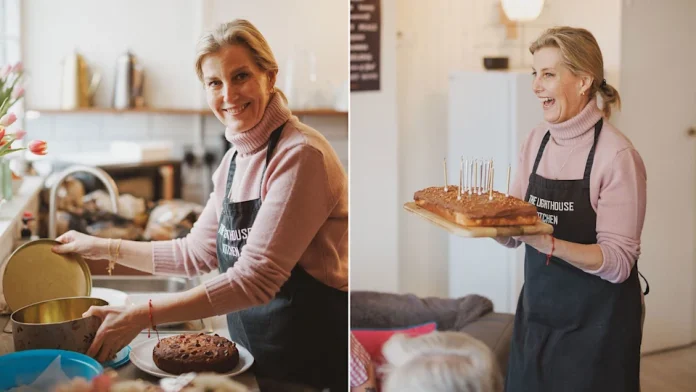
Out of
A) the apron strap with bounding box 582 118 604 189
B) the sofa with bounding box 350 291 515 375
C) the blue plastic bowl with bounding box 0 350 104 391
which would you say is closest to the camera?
the blue plastic bowl with bounding box 0 350 104 391

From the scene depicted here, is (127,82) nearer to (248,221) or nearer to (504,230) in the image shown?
(248,221)

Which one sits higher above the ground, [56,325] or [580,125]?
[580,125]

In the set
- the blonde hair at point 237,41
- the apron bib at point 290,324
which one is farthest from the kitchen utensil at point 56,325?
the blonde hair at point 237,41

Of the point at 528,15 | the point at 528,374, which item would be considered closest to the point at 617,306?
the point at 528,374

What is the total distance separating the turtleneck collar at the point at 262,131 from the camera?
1731mm

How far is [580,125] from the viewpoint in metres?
1.72

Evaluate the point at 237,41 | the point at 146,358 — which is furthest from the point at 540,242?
the point at 146,358

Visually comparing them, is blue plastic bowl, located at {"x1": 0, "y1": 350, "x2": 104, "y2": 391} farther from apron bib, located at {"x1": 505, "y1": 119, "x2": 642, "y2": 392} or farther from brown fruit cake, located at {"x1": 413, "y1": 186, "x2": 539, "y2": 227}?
apron bib, located at {"x1": 505, "y1": 119, "x2": 642, "y2": 392}

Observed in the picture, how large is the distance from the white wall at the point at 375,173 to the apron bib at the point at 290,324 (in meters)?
0.17

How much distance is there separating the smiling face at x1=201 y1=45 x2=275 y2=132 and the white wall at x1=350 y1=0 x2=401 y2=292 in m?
0.36

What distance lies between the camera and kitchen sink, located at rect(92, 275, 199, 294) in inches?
67.7

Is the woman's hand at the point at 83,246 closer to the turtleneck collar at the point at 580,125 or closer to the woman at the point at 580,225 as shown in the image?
the woman at the point at 580,225

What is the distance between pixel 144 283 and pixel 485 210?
82 cm

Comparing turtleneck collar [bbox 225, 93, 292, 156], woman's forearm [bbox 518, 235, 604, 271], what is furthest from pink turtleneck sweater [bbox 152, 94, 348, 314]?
woman's forearm [bbox 518, 235, 604, 271]
